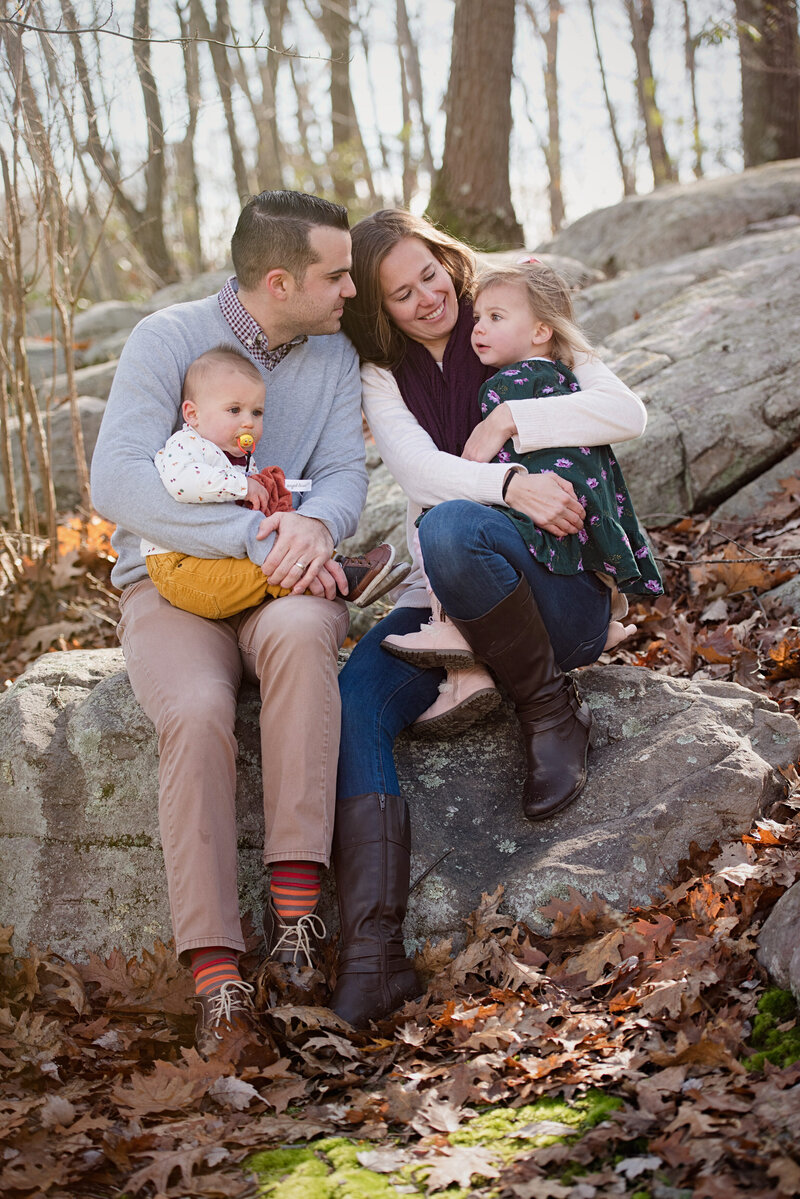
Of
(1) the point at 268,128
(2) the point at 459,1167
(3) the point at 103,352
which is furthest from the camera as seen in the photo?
(1) the point at 268,128

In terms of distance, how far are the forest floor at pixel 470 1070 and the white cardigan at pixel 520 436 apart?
4.22 ft

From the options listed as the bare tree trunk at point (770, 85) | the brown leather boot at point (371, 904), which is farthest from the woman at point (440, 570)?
the bare tree trunk at point (770, 85)

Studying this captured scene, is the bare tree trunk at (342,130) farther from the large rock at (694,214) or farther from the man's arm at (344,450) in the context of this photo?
the man's arm at (344,450)

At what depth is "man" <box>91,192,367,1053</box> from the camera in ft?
9.09

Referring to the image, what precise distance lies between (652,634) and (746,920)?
201 centimetres

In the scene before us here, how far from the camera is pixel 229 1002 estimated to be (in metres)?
2.60

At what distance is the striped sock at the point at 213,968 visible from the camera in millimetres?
2656

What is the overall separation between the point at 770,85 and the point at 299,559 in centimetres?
1006

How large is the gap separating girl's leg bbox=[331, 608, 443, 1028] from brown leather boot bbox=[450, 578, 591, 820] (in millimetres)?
318

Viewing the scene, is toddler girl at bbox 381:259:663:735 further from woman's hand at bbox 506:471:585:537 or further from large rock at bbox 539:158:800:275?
large rock at bbox 539:158:800:275

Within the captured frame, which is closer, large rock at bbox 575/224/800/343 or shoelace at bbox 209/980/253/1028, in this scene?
shoelace at bbox 209/980/253/1028

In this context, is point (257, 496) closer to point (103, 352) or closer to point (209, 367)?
point (209, 367)

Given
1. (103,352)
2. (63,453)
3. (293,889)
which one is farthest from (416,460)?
(103,352)

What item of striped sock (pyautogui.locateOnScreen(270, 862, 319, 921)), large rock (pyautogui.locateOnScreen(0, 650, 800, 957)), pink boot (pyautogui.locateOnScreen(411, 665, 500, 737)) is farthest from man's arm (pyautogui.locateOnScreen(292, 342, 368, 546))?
striped sock (pyautogui.locateOnScreen(270, 862, 319, 921))
